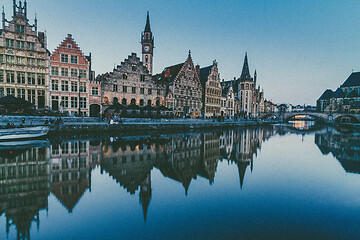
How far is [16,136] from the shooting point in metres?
16.5

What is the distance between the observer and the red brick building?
31984 mm

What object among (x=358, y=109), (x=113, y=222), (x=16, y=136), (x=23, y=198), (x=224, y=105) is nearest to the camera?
(x=113, y=222)

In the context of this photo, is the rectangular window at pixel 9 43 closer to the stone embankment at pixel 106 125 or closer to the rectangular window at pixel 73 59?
the rectangular window at pixel 73 59

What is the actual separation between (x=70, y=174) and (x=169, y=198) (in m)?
5.69

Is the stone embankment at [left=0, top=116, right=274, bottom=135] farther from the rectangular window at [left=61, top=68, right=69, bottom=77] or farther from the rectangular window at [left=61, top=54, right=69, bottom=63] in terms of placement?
the rectangular window at [left=61, top=54, right=69, bottom=63]

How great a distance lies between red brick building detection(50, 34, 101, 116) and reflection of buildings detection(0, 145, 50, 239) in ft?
71.3

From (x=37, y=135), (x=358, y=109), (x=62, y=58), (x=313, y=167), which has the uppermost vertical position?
(x=62, y=58)

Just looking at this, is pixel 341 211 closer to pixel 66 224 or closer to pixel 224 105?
pixel 66 224

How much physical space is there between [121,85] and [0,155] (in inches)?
1011

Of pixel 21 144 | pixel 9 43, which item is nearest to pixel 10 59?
pixel 9 43

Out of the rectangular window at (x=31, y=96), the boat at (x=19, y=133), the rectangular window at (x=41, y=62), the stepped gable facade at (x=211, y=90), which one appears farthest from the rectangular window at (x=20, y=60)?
the stepped gable facade at (x=211, y=90)

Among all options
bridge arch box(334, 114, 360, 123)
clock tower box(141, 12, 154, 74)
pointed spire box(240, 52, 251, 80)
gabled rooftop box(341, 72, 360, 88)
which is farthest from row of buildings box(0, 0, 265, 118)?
gabled rooftop box(341, 72, 360, 88)

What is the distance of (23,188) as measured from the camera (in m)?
7.76

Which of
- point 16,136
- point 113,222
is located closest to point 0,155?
point 16,136
